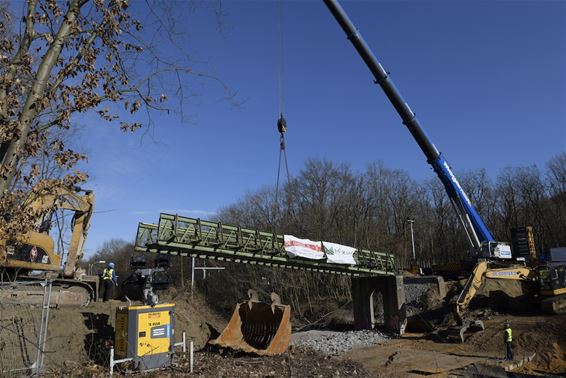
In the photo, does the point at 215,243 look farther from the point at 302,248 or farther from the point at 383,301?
the point at 383,301

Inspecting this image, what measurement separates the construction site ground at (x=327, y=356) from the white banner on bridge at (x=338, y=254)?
15.1ft

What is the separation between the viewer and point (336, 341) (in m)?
23.0

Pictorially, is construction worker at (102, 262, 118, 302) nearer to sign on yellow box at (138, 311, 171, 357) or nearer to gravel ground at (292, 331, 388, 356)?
sign on yellow box at (138, 311, 171, 357)

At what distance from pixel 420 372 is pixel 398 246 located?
146 ft

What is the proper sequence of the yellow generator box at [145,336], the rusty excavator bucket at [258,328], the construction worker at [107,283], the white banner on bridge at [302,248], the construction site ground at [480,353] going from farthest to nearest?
the white banner on bridge at [302,248]
the construction worker at [107,283]
the rusty excavator bucket at [258,328]
the construction site ground at [480,353]
the yellow generator box at [145,336]

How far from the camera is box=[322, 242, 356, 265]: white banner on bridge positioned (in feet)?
79.6

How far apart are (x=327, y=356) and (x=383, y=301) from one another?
1016 cm

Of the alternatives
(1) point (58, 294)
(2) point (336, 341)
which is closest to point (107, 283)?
(1) point (58, 294)

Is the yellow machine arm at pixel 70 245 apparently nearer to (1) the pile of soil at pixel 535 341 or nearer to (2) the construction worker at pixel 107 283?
(2) the construction worker at pixel 107 283

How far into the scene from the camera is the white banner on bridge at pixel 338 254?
2425 centimetres

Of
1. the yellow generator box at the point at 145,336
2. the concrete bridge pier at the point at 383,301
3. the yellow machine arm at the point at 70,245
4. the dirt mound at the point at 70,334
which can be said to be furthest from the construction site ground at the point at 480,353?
the yellow machine arm at the point at 70,245

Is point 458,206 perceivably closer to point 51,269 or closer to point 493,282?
point 493,282

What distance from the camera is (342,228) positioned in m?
54.9

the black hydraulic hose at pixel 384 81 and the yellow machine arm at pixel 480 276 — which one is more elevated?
the black hydraulic hose at pixel 384 81
